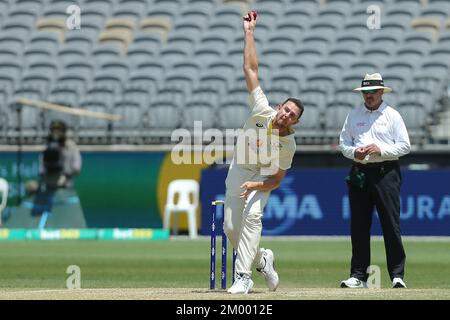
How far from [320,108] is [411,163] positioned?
2703 millimetres

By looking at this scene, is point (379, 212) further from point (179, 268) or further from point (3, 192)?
point (3, 192)

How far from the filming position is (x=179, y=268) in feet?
55.5

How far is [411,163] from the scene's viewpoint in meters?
24.6

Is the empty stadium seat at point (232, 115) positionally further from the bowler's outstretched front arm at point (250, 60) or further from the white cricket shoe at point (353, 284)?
the bowler's outstretched front arm at point (250, 60)

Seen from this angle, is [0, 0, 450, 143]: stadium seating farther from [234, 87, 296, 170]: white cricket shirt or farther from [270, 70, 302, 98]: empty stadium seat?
[234, 87, 296, 170]: white cricket shirt

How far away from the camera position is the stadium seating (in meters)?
26.6

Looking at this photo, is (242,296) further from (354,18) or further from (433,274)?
(354,18)

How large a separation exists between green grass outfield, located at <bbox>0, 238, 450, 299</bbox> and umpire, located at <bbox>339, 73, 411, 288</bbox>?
0.40 meters

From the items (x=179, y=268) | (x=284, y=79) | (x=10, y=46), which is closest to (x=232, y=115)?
(x=284, y=79)

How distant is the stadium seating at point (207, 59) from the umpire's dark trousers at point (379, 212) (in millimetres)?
12478

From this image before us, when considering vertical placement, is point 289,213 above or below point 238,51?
below

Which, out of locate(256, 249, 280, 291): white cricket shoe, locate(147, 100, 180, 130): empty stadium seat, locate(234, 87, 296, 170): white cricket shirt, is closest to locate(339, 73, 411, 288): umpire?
locate(256, 249, 280, 291): white cricket shoe

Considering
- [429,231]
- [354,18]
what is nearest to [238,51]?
[354,18]

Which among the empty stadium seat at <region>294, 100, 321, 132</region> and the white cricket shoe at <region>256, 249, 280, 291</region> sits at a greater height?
the empty stadium seat at <region>294, 100, 321, 132</region>
